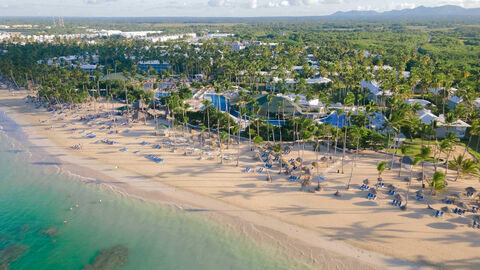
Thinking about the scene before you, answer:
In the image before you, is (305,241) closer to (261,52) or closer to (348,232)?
(348,232)

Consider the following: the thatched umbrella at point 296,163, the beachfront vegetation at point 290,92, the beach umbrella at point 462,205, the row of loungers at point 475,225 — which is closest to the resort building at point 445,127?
the beachfront vegetation at point 290,92

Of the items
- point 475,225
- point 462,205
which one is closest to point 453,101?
point 462,205

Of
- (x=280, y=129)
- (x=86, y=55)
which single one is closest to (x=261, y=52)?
(x=86, y=55)

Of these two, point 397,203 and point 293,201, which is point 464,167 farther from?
point 293,201

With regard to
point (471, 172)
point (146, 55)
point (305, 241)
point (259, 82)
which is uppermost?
point (146, 55)

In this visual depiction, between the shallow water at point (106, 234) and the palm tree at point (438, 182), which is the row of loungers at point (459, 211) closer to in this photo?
the palm tree at point (438, 182)

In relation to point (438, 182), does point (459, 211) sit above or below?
below
